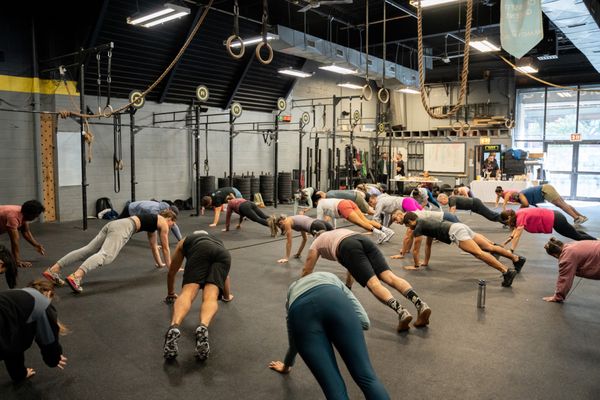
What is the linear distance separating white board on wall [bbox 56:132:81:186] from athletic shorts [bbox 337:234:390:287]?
7331mm

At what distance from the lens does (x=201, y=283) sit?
319 cm

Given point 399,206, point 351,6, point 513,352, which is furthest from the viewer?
point 351,6

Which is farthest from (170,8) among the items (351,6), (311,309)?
(311,309)

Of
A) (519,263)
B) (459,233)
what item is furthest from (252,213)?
(519,263)

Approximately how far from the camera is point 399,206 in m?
7.43

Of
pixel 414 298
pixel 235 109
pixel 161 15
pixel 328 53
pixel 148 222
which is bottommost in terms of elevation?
pixel 414 298

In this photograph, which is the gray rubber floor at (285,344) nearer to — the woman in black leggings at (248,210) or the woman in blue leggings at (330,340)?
the woman in blue leggings at (330,340)

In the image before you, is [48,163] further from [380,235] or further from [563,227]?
[563,227]

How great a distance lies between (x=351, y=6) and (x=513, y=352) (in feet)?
27.9

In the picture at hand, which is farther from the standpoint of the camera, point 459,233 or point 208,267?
point 459,233

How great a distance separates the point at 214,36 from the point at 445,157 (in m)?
8.84

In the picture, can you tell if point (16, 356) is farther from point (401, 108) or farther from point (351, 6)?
point (401, 108)

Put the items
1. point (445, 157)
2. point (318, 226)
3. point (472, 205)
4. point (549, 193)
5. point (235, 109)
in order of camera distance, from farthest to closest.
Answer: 1. point (445, 157)
2. point (235, 109)
3. point (549, 193)
4. point (472, 205)
5. point (318, 226)

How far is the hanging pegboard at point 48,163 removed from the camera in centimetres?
880
